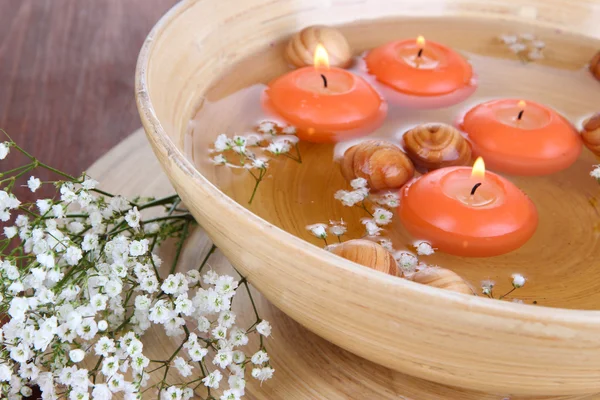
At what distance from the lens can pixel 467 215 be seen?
67 cm

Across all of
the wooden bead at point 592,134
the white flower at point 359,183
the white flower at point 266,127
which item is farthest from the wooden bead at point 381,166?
the wooden bead at point 592,134

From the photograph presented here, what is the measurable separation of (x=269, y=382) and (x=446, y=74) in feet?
1.34

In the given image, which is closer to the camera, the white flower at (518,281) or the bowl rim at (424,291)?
the bowl rim at (424,291)

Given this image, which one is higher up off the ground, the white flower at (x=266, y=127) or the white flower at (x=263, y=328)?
the white flower at (x=266, y=127)

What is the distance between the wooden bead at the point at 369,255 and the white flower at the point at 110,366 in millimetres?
208

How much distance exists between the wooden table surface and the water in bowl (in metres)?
0.35

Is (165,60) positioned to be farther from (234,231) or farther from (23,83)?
(23,83)

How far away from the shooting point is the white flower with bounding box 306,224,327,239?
0.66 m

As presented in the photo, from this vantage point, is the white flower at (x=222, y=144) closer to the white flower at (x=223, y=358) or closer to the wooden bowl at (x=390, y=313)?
the wooden bowl at (x=390, y=313)

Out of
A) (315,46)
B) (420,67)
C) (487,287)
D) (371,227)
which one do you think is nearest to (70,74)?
(315,46)

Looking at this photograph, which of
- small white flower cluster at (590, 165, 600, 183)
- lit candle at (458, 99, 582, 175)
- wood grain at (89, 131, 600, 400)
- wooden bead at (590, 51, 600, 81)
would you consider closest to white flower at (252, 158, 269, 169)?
wood grain at (89, 131, 600, 400)

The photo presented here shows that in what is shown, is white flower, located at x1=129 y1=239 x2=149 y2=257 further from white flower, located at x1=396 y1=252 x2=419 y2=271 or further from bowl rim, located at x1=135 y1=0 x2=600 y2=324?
white flower, located at x1=396 y1=252 x2=419 y2=271

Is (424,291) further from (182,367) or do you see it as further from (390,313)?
(182,367)

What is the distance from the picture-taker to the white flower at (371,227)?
667 mm
